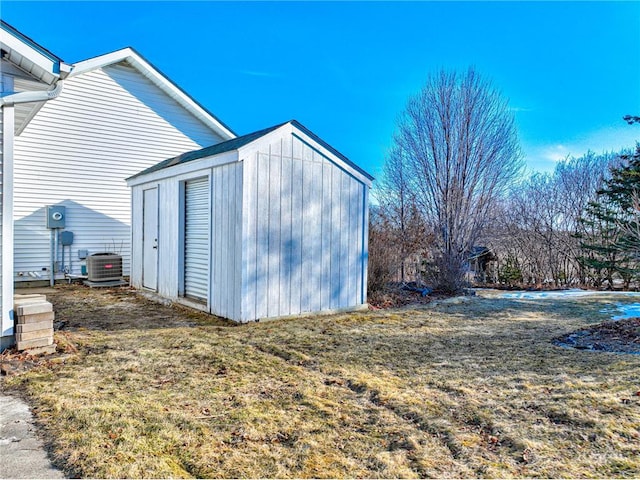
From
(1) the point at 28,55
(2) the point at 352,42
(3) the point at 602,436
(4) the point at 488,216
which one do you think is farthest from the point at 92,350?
(4) the point at 488,216

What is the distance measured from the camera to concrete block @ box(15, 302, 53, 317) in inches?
151

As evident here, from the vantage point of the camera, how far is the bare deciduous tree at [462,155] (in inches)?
403

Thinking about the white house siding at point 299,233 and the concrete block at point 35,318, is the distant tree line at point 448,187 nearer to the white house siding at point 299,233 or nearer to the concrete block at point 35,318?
the white house siding at point 299,233

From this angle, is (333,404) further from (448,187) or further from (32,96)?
(448,187)

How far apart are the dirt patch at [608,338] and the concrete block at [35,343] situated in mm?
5460

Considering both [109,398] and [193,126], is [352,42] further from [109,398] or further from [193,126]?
[109,398]

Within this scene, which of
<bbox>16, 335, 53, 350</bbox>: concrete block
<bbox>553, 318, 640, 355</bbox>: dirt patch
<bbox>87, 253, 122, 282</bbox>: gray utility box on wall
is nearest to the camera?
<bbox>16, 335, 53, 350</bbox>: concrete block

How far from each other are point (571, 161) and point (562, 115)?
3.29 m

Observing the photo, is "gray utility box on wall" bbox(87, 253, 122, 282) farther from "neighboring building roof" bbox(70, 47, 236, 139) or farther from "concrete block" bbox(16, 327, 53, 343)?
"concrete block" bbox(16, 327, 53, 343)

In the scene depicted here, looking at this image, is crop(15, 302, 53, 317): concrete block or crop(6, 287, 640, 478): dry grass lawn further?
crop(15, 302, 53, 317): concrete block

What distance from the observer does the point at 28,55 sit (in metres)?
3.88

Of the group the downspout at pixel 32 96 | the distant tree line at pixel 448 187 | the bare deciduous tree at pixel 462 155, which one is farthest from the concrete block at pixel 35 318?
the bare deciduous tree at pixel 462 155

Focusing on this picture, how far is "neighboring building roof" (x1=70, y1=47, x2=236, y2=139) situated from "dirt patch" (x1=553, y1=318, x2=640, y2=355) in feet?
34.1

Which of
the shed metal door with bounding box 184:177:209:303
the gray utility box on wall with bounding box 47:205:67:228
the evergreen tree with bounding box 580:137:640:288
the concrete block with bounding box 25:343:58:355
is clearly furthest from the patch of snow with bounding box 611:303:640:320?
the gray utility box on wall with bounding box 47:205:67:228
